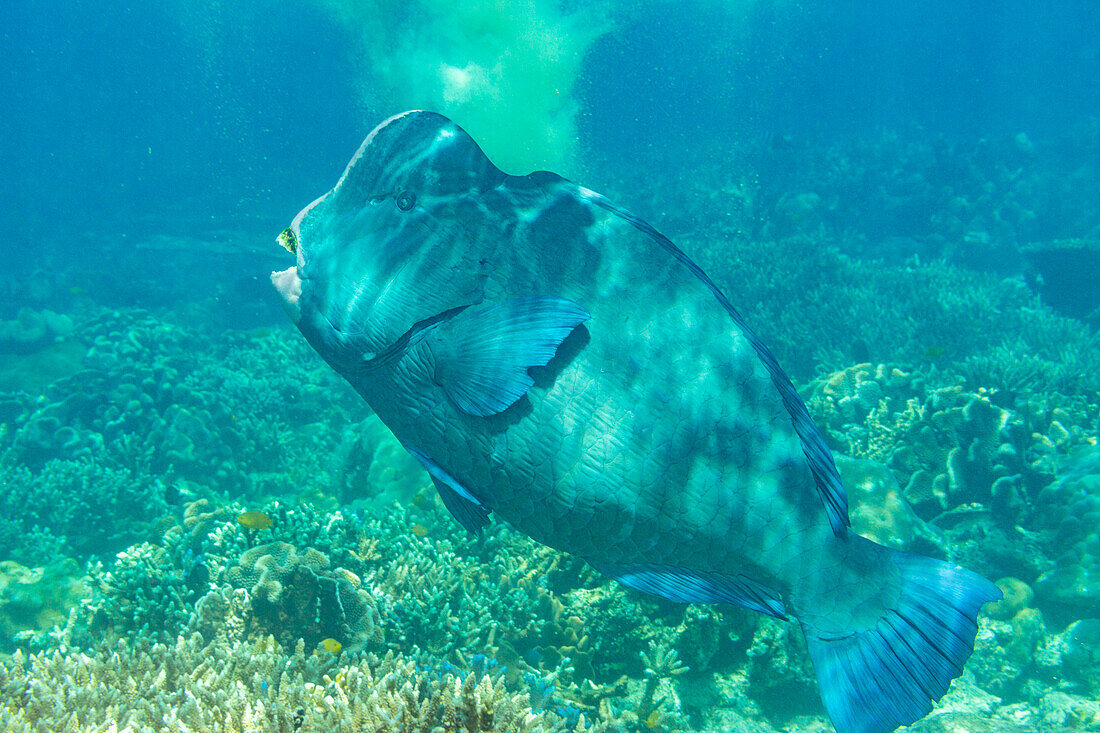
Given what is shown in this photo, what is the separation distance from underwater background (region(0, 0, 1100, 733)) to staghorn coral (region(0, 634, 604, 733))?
0.02 m

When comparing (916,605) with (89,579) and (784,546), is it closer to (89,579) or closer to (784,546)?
(784,546)

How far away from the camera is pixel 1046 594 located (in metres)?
4.87

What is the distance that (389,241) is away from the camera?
5.18ft

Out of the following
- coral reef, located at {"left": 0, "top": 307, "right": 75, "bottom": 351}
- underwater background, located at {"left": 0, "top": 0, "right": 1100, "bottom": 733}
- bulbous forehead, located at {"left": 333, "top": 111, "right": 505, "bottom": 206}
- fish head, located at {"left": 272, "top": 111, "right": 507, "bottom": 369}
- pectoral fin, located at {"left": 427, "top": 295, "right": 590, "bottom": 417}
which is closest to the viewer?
pectoral fin, located at {"left": 427, "top": 295, "right": 590, "bottom": 417}

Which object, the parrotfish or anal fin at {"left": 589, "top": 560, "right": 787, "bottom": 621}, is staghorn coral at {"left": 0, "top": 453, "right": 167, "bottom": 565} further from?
anal fin at {"left": 589, "top": 560, "right": 787, "bottom": 621}

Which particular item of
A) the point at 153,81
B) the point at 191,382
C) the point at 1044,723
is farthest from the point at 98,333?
the point at 153,81

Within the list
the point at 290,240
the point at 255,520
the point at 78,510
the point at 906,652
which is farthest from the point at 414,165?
the point at 78,510

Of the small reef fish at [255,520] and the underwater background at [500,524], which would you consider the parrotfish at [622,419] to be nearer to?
the underwater background at [500,524]

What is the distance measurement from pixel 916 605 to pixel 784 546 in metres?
Result: 0.43

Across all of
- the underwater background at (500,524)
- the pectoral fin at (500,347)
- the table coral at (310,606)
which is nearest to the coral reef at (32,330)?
the underwater background at (500,524)

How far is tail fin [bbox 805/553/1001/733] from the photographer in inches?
55.9

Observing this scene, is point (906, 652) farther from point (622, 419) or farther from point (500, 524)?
point (500, 524)

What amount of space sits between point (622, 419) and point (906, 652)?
3.27ft

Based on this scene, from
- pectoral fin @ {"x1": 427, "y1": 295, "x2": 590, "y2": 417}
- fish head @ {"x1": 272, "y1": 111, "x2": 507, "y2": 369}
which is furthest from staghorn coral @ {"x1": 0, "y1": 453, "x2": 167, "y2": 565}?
pectoral fin @ {"x1": 427, "y1": 295, "x2": 590, "y2": 417}
